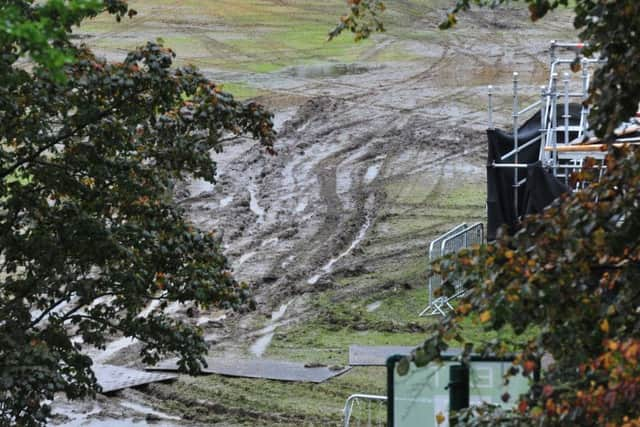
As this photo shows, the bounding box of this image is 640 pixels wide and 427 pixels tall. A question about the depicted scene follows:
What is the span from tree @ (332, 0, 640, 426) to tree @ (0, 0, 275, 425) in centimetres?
456

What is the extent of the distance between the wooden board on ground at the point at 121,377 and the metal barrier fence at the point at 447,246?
453cm

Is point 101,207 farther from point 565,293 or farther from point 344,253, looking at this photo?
point 344,253

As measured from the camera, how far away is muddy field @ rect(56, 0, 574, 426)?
640 inches

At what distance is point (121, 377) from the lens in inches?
649

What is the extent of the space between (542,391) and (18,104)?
5754mm

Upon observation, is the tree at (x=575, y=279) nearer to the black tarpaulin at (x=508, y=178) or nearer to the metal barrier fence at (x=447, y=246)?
the black tarpaulin at (x=508, y=178)

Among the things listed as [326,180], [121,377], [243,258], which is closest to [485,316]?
[121,377]

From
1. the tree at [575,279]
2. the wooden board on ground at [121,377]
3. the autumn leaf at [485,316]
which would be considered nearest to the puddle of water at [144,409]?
the wooden board on ground at [121,377]

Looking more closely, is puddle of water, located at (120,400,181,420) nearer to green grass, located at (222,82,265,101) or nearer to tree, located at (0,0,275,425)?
tree, located at (0,0,275,425)

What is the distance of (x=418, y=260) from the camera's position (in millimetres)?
Result: 22500

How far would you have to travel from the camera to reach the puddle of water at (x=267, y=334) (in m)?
17.9

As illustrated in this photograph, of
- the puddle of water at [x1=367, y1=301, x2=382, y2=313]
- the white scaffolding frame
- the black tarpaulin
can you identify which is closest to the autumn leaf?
the white scaffolding frame

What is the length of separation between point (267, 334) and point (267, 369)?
6.24 ft

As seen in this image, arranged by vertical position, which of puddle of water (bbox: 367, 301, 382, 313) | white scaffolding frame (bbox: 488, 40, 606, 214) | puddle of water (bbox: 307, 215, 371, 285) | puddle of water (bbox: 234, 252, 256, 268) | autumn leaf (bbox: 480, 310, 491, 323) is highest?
autumn leaf (bbox: 480, 310, 491, 323)
